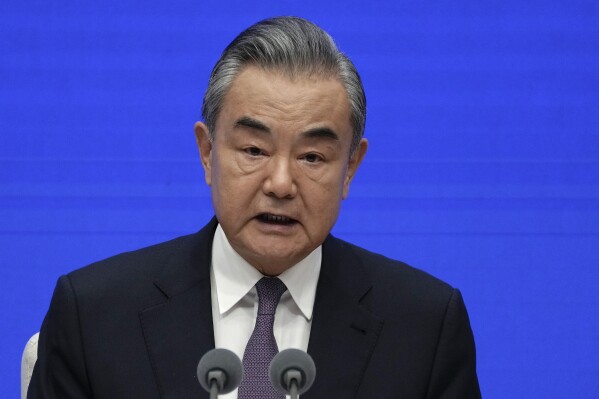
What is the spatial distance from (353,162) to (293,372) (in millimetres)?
668

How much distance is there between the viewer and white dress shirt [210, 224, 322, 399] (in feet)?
7.25

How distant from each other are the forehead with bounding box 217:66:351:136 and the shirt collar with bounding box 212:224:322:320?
0.24m

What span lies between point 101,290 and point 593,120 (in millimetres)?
1424

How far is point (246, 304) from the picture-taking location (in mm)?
2225

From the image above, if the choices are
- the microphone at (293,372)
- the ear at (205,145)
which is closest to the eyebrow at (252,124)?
the ear at (205,145)

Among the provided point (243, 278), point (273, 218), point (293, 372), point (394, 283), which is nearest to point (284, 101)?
point (273, 218)

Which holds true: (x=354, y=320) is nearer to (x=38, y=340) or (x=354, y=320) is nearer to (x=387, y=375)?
(x=387, y=375)

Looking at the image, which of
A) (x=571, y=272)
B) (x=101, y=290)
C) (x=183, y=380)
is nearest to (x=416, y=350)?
(x=183, y=380)

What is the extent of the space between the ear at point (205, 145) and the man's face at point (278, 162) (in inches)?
2.2

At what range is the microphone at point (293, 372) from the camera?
1.69 meters

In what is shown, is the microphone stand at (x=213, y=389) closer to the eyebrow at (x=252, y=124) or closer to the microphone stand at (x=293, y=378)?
the microphone stand at (x=293, y=378)

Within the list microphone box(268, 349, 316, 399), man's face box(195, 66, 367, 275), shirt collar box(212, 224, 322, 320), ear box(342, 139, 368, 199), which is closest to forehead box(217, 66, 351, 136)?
man's face box(195, 66, 367, 275)

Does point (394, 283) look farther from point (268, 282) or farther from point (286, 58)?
point (286, 58)

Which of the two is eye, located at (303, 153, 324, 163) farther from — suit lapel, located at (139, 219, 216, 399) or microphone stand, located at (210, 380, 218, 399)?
microphone stand, located at (210, 380, 218, 399)
